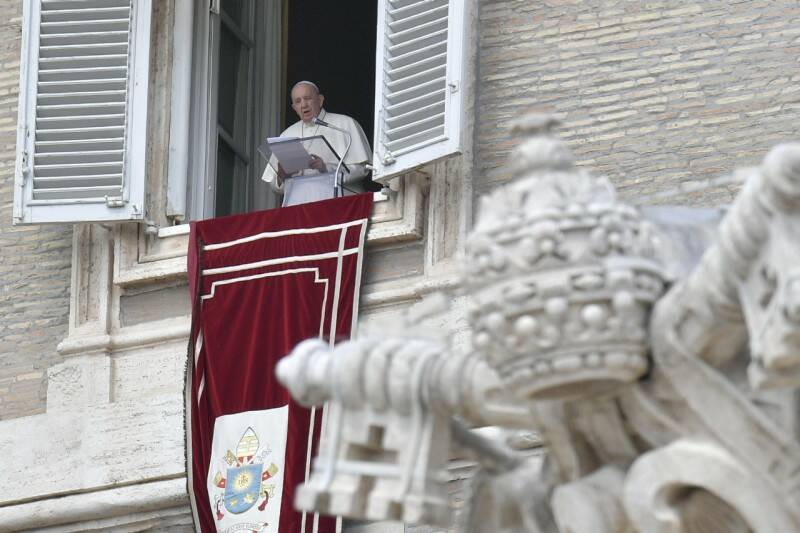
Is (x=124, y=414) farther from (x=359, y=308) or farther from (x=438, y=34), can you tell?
(x=438, y=34)

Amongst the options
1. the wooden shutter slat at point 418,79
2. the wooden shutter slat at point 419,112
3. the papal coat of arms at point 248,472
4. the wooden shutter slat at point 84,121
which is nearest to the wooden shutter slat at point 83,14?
the wooden shutter slat at point 84,121

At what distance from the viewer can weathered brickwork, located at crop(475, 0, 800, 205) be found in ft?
33.3

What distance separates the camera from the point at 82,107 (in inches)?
454

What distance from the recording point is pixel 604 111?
10.5m

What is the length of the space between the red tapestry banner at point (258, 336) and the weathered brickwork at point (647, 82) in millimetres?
645

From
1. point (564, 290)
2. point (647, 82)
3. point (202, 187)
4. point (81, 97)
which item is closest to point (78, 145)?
point (81, 97)

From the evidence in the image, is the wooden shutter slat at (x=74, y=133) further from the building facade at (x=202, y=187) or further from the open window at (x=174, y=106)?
the building facade at (x=202, y=187)

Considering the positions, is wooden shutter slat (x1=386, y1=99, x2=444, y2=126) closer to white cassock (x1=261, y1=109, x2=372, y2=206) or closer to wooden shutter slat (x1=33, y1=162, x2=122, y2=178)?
white cassock (x1=261, y1=109, x2=372, y2=206)

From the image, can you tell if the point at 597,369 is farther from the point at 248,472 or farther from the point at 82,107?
the point at 82,107

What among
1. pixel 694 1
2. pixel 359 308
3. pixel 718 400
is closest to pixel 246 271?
pixel 359 308

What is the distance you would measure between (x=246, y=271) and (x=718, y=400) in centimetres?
612

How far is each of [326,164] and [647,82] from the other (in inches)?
69.8

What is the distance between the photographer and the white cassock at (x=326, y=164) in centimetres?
1147

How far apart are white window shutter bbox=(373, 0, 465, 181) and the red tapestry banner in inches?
11.9
